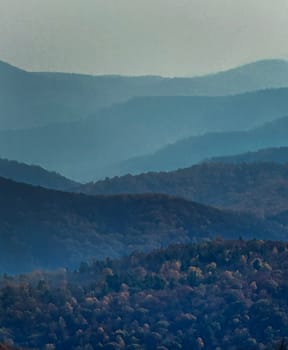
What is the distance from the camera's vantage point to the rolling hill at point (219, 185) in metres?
86.2

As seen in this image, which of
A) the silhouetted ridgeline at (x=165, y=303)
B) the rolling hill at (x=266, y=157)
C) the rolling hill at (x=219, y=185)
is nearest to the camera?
the silhouetted ridgeline at (x=165, y=303)

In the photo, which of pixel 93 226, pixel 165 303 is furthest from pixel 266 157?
pixel 165 303

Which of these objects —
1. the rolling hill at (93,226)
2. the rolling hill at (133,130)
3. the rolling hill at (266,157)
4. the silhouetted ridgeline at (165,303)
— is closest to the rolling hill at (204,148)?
the rolling hill at (133,130)

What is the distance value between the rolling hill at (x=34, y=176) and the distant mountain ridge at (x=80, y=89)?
5427 cm

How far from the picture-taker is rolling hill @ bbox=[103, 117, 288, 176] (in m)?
132

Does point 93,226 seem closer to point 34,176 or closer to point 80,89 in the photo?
→ point 34,176

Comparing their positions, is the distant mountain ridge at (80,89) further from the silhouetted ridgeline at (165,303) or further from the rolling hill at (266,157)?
the silhouetted ridgeline at (165,303)

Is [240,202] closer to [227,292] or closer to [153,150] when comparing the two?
[227,292]

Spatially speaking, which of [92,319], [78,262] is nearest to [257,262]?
[92,319]

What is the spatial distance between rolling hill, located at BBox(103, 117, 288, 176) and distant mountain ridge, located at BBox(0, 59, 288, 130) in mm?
17719

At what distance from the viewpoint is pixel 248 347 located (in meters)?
44.1

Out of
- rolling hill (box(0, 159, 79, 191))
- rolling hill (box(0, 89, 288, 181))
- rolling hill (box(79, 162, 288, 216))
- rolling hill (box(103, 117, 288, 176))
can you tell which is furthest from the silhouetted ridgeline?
rolling hill (box(0, 89, 288, 181))

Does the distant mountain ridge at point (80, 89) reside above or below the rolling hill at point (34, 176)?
above

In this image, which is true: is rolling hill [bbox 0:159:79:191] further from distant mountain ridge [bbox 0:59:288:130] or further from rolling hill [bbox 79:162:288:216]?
distant mountain ridge [bbox 0:59:288:130]
